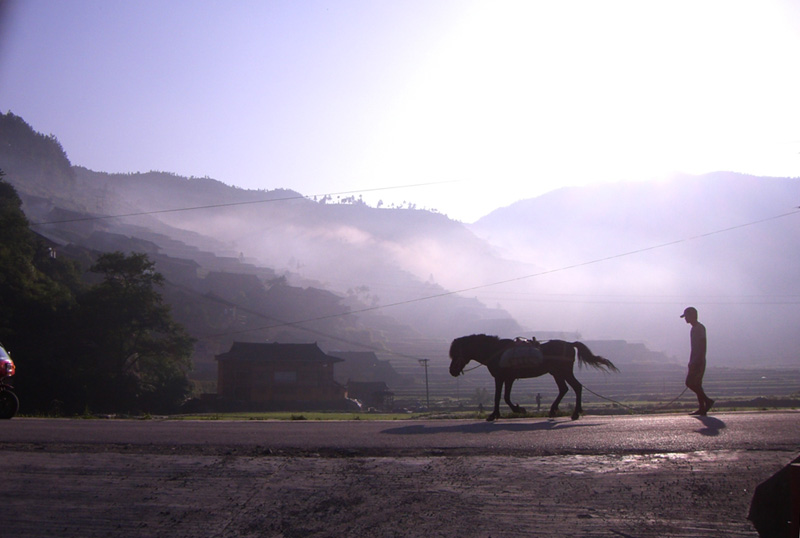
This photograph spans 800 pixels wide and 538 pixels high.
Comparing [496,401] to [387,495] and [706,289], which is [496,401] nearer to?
[387,495]

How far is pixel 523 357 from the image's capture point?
33.9 ft

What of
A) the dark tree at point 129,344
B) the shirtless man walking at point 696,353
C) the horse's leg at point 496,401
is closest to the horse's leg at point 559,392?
the horse's leg at point 496,401

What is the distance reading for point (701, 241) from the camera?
158 meters

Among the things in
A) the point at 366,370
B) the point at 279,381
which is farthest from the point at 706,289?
the point at 279,381

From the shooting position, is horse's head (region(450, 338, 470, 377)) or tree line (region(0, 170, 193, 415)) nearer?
horse's head (region(450, 338, 470, 377))

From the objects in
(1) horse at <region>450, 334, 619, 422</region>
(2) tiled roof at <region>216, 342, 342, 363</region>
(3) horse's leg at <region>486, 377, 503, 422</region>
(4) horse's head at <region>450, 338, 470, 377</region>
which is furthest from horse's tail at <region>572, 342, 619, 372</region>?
(2) tiled roof at <region>216, 342, 342, 363</region>

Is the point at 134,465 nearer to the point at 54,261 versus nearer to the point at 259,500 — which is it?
the point at 259,500

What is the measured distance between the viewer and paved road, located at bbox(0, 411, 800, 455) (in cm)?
577

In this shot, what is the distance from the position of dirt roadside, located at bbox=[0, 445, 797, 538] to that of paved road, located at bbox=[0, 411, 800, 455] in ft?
1.10

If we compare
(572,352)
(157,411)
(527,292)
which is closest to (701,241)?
(527,292)

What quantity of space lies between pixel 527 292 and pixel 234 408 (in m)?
155

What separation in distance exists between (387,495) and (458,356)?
22.6ft

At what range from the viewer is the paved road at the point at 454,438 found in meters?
5.77

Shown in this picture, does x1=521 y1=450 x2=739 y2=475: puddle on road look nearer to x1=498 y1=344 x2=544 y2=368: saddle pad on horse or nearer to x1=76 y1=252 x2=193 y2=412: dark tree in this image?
x1=498 y1=344 x2=544 y2=368: saddle pad on horse
